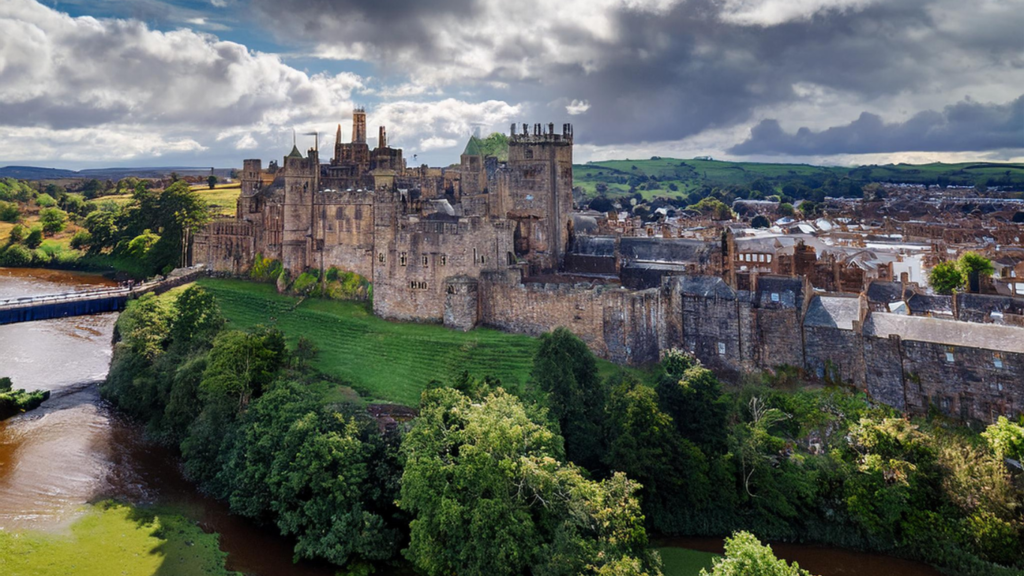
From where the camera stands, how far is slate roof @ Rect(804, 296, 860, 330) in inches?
1380

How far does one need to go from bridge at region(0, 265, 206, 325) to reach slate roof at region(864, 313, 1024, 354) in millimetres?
50788

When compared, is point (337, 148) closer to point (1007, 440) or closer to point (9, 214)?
point (1007, 440)

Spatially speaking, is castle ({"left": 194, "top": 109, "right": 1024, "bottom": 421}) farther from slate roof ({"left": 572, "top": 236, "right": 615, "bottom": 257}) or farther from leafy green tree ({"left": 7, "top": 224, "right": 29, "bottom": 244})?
leafy green tree ({"left": 7, "top": 224, "right": 29, "bottom": 244})

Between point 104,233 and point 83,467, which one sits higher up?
point 104,233

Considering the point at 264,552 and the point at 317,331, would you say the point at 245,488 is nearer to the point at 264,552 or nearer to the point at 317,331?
the point at 264,552

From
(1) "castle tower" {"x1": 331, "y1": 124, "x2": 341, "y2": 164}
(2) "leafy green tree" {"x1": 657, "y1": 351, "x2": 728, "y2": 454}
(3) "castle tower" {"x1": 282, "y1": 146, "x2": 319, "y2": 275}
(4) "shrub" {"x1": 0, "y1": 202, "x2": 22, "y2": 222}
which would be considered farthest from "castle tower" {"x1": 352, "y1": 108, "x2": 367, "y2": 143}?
(4) "shrub" {"x1": 0, "y1": 202, "x2": 22, "y2": 222}

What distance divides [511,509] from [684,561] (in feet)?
30.4

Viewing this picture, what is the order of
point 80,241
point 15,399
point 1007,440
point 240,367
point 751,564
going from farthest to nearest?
point 80,241, point 15,399, point 240,367, point 1007,440, point 751,564

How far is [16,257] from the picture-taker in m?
83.1

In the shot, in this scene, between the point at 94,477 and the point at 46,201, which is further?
the point at 46,201

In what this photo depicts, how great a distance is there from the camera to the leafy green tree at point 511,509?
21234mm

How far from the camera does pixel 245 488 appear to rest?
29.1 meters

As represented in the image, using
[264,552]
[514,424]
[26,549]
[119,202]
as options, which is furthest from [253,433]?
[119,202]

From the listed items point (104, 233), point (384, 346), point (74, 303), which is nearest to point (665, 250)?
point (384, 346)
